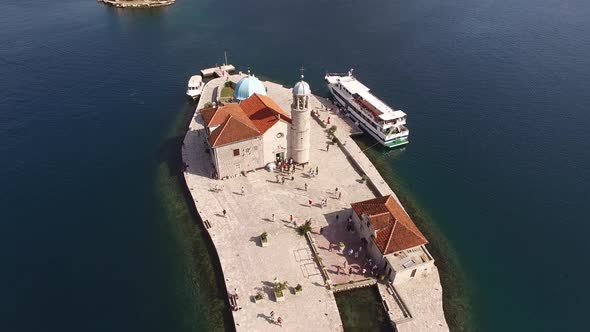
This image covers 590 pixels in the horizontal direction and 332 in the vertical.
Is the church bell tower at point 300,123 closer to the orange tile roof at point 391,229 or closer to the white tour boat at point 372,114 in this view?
the orange tile roof at point 391,229

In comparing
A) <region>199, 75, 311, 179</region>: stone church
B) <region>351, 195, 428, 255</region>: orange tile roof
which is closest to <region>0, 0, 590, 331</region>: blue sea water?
<region>351, 195, 428, 255</region>: orange tile roof

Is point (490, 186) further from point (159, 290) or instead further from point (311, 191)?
point (159, 290)

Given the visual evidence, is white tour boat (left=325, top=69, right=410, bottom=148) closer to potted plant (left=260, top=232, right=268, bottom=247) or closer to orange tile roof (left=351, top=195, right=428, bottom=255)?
orange tile roof (left=351, top=195, right=428, bottom=255)

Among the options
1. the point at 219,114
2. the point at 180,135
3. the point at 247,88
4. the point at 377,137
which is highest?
the point at 247,88

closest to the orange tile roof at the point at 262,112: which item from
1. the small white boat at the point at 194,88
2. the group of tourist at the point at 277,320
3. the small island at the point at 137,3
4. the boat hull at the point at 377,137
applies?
the boat hull at the point at 377,137

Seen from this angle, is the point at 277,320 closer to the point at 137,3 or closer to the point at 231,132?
the point at 231,132

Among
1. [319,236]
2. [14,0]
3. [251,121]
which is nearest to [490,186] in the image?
[319,236]

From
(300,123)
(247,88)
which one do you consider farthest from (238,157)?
(247,88)
